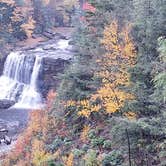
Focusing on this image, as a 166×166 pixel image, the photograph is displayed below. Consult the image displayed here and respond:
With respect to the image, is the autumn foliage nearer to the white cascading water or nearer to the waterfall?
the white cascading water

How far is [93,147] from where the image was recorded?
22109 mm

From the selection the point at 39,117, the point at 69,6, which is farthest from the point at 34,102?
the point at 69,6

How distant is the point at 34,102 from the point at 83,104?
77.9 feet

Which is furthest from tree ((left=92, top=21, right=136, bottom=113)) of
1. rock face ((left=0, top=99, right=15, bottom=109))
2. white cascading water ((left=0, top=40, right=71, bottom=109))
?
white cascading water ((left=0, top=40, right=71, bottom=109))

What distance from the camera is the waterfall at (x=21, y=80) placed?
47875 millimetres

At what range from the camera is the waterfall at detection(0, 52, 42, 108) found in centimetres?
4788

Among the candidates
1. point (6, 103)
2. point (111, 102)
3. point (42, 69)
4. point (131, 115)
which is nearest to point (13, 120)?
point (6, 103)

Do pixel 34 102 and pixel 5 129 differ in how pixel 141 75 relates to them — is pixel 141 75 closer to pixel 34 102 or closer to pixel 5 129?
pixel 5 129

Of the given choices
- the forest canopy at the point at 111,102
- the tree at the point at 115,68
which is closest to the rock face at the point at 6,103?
the forest canopy at the point at 111,102

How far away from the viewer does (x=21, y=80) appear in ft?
167

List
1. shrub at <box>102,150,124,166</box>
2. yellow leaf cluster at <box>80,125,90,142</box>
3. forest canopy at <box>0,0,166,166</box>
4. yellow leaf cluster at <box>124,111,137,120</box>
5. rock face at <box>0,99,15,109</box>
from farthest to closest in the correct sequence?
1. rock face at <box>0,99,15,109</box>
2. yellow leaf cluster at <box>80,125,90,142</box>
3. shrub at <box>102,150,124,166</box>
4. yellow leaf cluster at <box>124,111,137,120</box>
5. forest canopy at <box>0,0,166,166</box>

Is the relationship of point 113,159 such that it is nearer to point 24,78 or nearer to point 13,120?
point 13,120

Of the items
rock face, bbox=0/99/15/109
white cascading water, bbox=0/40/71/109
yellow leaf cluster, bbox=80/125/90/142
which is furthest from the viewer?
white cascading water, bbox=0/40/71/109

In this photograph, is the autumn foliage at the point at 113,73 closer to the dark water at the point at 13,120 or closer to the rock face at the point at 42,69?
the dark water at the point at 13,120
